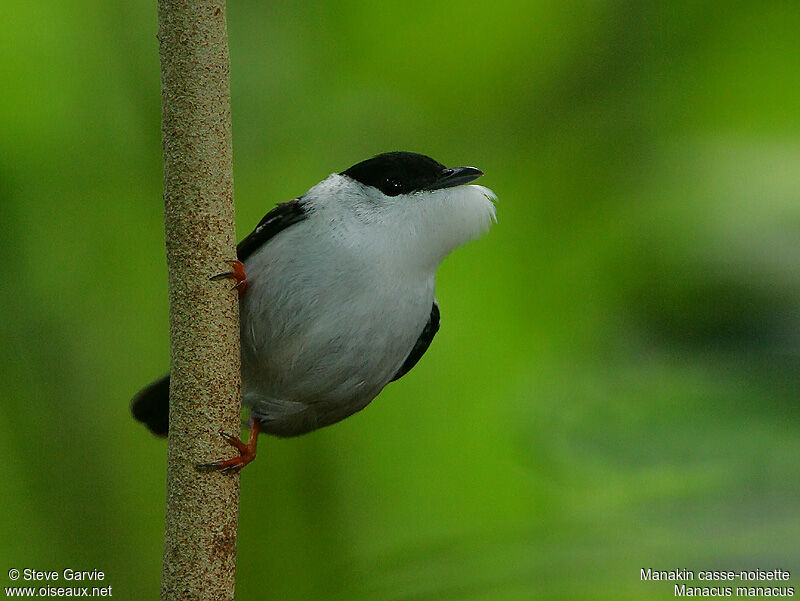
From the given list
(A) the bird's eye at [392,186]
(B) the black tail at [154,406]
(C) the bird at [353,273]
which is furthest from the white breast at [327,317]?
(B) the black tail at [154,406]

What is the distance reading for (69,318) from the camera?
2285mm

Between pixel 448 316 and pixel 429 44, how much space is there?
0.77 metres

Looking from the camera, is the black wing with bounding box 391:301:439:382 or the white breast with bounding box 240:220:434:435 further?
the black wing with bounding box 391:301:439:382

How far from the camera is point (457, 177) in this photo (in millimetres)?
1857

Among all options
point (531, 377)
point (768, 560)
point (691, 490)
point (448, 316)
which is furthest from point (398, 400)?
point (768, 560)

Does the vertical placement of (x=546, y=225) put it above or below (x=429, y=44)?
below

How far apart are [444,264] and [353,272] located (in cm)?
51

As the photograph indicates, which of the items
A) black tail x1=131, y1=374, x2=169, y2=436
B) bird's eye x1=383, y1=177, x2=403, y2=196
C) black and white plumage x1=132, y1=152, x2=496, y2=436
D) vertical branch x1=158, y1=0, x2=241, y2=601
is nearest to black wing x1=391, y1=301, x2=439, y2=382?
black and white plumage x1=132, y1=152, x2=496, y2=436

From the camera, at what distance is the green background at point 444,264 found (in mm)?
1918

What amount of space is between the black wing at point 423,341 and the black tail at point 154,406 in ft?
2.01

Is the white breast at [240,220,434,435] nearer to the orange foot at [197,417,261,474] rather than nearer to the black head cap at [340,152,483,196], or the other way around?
the black head cap at [340,152,483,196]

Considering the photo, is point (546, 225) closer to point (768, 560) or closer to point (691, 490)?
point (691, 490)

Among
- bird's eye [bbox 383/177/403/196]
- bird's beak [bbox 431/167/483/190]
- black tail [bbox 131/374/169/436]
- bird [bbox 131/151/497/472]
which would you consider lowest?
black tail [bbox 131/374/169/436]

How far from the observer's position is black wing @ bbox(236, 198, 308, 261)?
2035mm
